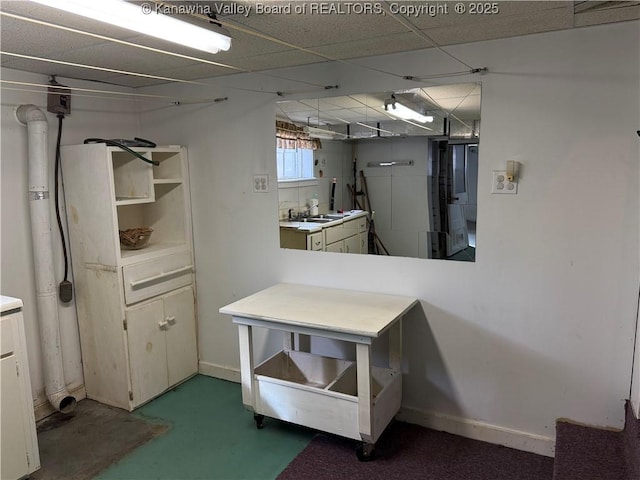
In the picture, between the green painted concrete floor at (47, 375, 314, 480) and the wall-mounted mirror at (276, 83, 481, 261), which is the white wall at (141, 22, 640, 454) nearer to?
the wall-mounted mirror at (276, 83, 481, 261)

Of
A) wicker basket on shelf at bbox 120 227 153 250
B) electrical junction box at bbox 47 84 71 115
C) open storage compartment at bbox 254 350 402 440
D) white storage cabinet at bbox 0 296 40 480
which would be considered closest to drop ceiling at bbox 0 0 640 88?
electrical junction box at bbox 47 84 71 115

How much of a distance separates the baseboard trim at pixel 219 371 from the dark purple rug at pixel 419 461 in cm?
96

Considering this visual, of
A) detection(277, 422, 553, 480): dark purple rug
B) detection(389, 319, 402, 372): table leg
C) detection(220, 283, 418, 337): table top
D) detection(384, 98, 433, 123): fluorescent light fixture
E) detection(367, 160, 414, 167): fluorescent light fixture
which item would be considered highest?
detection(384, 98, 433, 123): fluorescent light fixture

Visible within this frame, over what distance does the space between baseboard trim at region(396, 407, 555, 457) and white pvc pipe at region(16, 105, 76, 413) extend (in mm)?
2141

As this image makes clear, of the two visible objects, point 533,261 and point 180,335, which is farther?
point 180,335

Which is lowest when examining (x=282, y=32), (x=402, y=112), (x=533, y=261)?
(x=533, y=261)

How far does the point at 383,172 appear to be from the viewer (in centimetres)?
276

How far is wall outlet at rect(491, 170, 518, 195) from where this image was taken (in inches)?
93.9

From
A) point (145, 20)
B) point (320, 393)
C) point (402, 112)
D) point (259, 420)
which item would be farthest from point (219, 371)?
point (145, 20)

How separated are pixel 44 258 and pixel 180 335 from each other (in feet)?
3.37

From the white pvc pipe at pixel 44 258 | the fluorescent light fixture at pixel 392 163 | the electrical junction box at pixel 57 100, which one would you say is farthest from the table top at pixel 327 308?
the electrical junction box at pixel 57 100

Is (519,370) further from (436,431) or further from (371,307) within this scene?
(371,307)

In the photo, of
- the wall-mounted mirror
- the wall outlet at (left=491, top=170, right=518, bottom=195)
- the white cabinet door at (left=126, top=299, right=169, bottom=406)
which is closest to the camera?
the wall outlet at (left=491, top=170, right=518, bottom=195)

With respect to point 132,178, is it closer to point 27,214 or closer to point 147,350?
point 27,214
